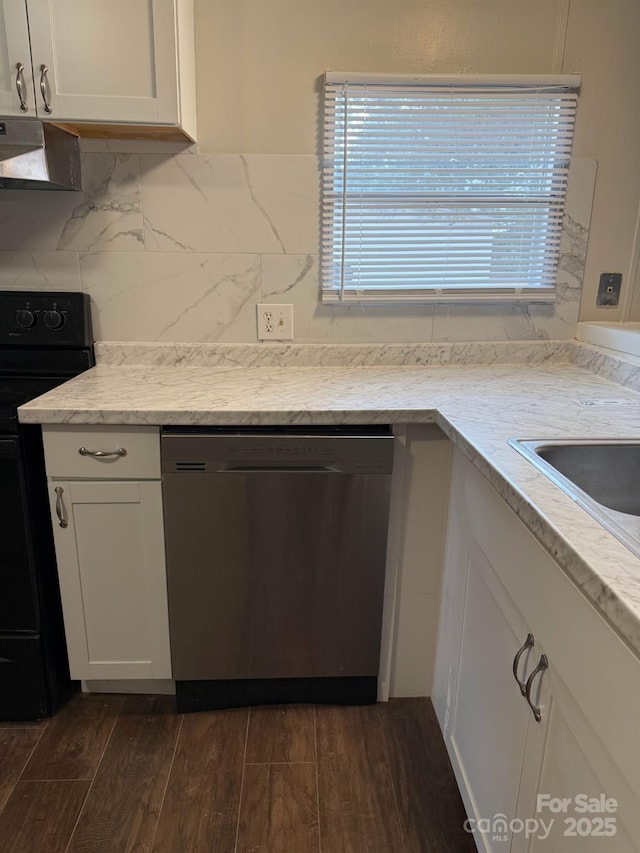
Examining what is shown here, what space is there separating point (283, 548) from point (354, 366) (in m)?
0.74

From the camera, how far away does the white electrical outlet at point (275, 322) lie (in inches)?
79.9

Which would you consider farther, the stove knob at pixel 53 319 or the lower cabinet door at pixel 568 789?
the stove knob at pixel 53 319

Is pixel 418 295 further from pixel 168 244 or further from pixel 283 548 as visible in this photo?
pixel 283 548

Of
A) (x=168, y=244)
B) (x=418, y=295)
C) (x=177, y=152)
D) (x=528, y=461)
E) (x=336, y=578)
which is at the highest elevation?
(x=177, y=152)

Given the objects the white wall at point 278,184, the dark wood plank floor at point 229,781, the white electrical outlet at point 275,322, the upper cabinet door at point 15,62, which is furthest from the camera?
the white electrical outlet at point 275,322

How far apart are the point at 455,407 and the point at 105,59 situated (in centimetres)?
130

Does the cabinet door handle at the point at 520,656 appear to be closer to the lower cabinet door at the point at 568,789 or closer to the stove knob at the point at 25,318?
the lower cabinet door at the point at 568,789

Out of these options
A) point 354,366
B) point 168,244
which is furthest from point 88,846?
point 168,244

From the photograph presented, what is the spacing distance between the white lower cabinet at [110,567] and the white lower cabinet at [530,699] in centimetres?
83

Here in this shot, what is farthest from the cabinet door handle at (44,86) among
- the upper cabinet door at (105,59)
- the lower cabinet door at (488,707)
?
the lower cabinet door at (488,707)

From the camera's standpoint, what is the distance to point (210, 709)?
5.85 ft

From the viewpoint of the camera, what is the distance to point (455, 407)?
154cm

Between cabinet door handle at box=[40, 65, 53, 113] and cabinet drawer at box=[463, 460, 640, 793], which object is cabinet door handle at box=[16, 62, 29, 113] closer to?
cabinet door handle at box=[40, 65, 53, 113]

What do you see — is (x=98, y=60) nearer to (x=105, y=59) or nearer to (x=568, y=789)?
(x=105, y=59)
